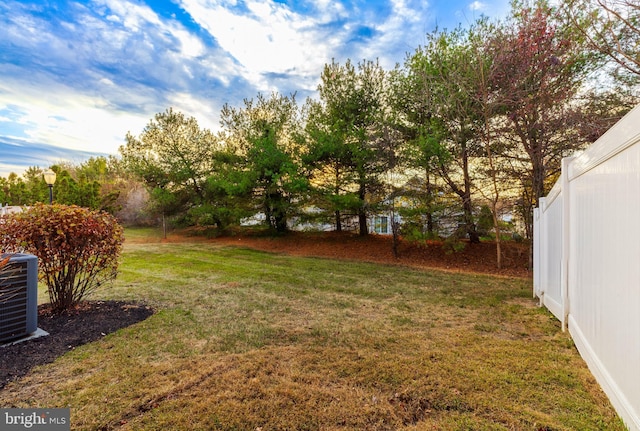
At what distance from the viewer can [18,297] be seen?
292 centimetres

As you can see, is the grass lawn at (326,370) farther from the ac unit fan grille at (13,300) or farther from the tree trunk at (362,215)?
the tree trunk at (362,215)

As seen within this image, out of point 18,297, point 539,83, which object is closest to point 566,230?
point 539,83

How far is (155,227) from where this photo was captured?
752 inches

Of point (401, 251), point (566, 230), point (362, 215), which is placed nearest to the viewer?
point (566, 230)

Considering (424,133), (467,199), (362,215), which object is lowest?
(362,215)

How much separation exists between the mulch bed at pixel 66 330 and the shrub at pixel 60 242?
0.26m

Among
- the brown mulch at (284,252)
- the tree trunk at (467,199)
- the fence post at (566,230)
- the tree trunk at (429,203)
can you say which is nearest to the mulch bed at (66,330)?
the brown mulch at (284,252)

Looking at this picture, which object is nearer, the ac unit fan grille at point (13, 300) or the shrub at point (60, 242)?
the ac unit fan grille at point (13, 300)

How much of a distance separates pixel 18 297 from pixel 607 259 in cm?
516

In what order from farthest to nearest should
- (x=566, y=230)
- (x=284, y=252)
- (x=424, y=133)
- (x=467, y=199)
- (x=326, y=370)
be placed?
(x=284, y=252)
(x=424, y=133)
(x=467, y=199)
(x=566, y=230)
(x=326, y=370)

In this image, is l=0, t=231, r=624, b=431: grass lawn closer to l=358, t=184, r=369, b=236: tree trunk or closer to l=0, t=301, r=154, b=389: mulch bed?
l=0, t=301, r=154, b=389: mulch bed

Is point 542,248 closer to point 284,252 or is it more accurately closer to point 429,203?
point 429,203

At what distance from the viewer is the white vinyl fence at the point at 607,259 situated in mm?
1449

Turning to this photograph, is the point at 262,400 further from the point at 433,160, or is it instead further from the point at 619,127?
the point at 433,160
